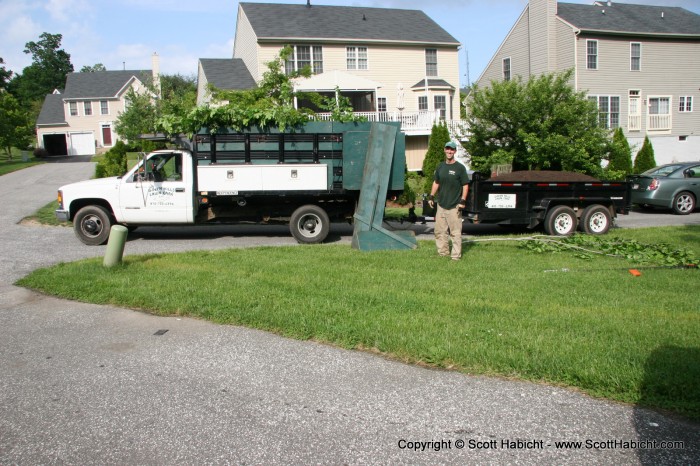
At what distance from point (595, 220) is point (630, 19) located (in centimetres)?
2516

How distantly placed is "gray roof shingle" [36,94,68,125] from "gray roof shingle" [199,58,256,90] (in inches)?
983

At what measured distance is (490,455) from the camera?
12.8 ft

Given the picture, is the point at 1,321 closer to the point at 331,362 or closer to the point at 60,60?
the point at 331,362

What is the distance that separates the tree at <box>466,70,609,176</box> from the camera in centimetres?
1938

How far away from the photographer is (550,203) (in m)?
13.8

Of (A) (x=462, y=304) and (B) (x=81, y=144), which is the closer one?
(A) (x=462, y=304)

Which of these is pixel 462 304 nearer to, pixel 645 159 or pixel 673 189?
pixel 673 189

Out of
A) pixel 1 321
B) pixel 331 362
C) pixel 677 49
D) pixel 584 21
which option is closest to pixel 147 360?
pixel 331 362

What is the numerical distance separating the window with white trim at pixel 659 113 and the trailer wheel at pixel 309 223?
26.9 m

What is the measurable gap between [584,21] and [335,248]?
2682cm

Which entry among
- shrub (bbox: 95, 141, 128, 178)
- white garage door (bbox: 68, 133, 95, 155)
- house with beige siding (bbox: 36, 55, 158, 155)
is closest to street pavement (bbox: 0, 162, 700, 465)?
shrub (bbox: 95, 141, 128, 178)

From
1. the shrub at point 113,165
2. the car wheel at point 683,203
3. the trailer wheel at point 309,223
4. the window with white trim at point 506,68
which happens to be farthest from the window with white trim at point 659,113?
the shrub at point 113,165

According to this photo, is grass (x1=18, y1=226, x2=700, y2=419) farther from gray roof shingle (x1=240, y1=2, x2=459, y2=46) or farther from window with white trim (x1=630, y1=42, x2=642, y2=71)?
window with white trim (x1=630, y1=42, x2=642, y2=71)

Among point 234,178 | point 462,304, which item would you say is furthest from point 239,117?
point 462,304
